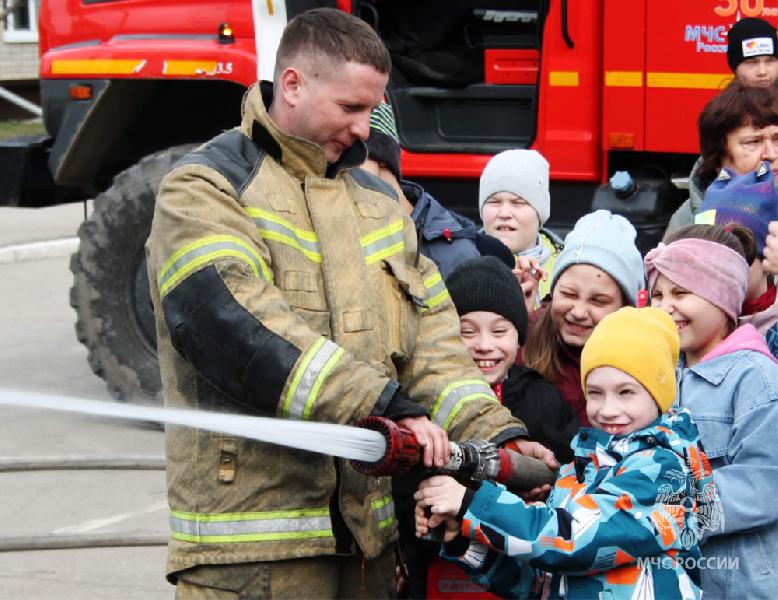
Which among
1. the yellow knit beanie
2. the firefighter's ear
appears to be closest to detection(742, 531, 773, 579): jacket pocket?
the yellow knit beanie

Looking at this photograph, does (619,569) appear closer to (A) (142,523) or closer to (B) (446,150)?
(A) (142,523)

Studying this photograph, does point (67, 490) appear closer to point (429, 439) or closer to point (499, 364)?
point (499, 364)

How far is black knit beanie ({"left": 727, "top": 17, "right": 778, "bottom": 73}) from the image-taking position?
5.59 metres

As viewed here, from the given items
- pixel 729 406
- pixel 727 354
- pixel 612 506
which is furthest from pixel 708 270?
pixel 612 506

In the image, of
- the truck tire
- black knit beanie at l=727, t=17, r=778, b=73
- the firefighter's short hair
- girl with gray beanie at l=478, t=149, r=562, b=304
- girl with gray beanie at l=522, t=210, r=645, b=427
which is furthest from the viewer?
the truck tire

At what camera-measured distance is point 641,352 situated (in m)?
3.22

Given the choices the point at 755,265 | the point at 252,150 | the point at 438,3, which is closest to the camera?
the point at 252,150

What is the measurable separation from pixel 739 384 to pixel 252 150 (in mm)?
1243

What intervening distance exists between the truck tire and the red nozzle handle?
14.5 ft

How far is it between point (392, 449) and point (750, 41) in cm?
328

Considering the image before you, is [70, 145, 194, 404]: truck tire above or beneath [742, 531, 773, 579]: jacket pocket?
beneath

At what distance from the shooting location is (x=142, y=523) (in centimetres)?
602

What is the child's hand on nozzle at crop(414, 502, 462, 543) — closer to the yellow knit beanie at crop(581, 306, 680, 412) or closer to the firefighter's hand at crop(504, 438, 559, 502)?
the firefighter's hand at crop(504, 438, 559, 502)

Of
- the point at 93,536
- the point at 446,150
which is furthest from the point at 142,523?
the point at 446,150
